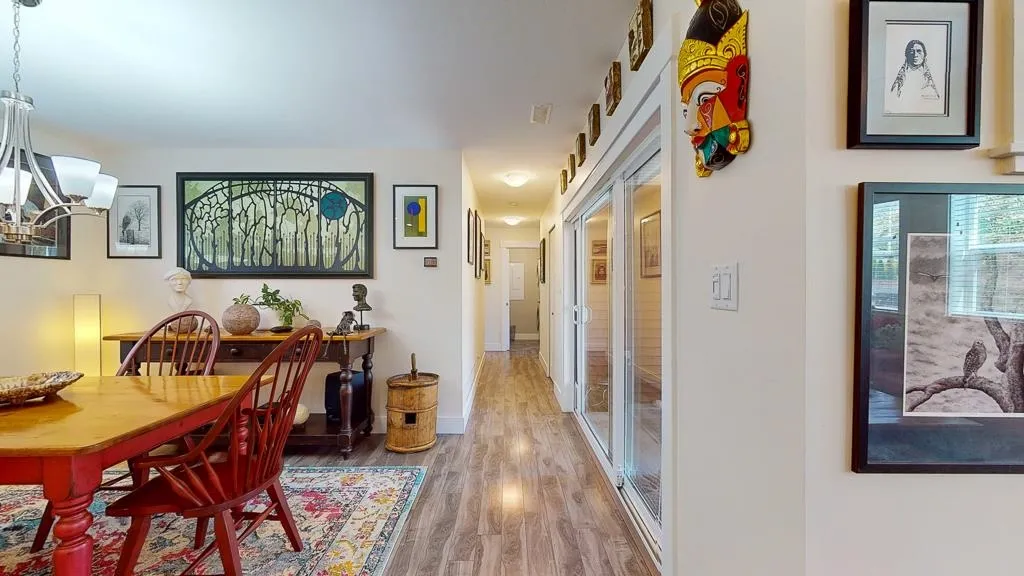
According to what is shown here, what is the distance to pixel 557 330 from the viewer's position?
13.7 ft

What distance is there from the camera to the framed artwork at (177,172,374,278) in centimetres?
316

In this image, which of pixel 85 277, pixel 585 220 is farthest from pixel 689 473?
pixel 85 277

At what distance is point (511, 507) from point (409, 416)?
108 cm

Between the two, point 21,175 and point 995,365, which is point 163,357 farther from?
point 995,365

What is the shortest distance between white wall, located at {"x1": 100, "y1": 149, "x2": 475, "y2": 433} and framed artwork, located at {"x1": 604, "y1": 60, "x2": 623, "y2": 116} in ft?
4.94

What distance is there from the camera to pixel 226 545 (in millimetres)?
1333

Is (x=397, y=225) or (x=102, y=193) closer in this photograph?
(x=102, y=193)

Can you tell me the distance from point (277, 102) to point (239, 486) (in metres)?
2.07

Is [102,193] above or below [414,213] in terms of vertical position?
below

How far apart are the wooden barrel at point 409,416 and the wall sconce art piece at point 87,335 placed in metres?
2.12

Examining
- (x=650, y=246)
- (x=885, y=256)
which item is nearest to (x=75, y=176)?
(x=650, y=246)

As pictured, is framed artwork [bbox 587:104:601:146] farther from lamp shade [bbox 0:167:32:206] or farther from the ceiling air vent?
lamp shade [bbox 0:167:32:206]

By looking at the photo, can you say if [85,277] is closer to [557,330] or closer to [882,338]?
[557,330]

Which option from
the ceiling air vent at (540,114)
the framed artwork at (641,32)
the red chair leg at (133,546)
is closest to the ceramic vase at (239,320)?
the red chair leg at (133,546)
